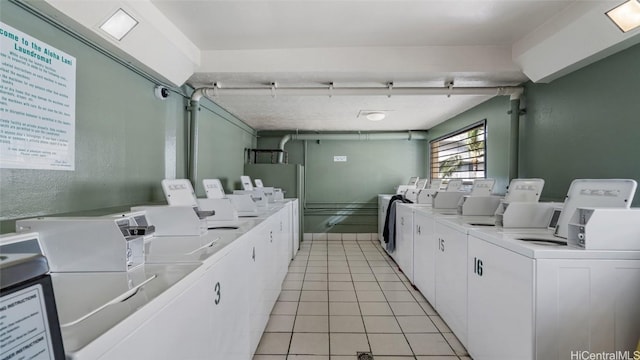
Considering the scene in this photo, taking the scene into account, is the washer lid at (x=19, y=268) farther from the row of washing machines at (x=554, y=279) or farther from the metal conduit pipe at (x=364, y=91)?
the metal conduit pipe at (x=364, y=91)

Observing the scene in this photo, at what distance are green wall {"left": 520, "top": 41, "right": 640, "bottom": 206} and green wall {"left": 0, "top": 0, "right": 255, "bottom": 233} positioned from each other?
339cm

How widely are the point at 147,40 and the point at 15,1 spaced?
727 mm

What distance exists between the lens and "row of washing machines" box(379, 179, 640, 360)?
133 cm

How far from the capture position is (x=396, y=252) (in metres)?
4.30

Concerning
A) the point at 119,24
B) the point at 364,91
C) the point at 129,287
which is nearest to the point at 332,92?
the point at 364,91

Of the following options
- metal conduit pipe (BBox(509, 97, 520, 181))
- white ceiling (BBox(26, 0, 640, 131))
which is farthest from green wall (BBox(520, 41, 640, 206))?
white ceiling (BBox(26, 0, 640, 131))

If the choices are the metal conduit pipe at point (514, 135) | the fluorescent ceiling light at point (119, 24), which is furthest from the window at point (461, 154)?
the fluorescent ceiling light at point (119, 24)

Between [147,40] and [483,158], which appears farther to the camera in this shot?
[483,158]

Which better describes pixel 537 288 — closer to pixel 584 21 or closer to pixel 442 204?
pixel 584 21

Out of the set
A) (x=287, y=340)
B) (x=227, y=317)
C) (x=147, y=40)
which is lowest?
(x=287, y=340)

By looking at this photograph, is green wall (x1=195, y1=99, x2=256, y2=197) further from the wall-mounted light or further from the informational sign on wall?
the wall-mounted light

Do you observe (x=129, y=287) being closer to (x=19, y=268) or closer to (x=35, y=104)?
(x=19, y=268)

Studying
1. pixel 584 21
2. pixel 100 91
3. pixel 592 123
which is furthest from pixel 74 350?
pixel 592 123

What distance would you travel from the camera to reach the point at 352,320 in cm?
258
